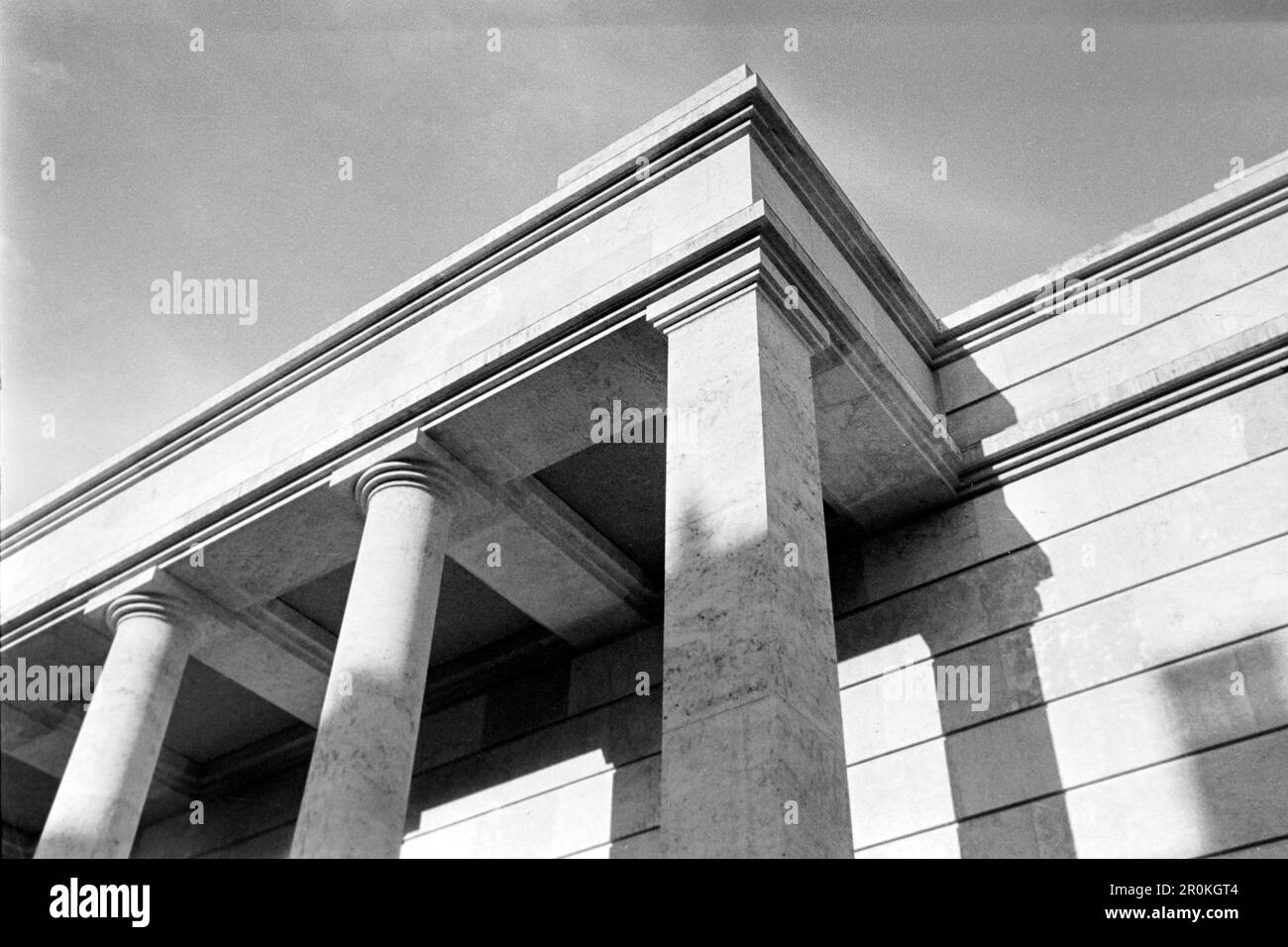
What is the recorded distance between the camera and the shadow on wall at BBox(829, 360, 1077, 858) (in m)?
18.2

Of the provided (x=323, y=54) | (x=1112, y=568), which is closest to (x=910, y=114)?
(x=1112, y=568)

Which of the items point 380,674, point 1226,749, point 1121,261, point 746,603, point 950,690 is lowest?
point 746,603

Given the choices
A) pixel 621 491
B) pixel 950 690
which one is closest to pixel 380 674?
pixel 621 491

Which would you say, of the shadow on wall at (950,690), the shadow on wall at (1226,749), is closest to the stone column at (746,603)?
the shadow on wall at (950,690)

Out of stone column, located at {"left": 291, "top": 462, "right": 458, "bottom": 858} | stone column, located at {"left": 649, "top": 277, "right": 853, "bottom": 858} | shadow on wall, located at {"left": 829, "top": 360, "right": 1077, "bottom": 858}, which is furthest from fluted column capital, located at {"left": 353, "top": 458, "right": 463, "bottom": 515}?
shadow on wall, located at {"left": 829, "top": 360, "right": 1077, "bottom": 858}

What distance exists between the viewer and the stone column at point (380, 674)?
53.9 ft

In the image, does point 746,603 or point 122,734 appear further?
point 122,734

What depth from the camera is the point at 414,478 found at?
2002cm

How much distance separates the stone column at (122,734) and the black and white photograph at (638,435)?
0.29 feet

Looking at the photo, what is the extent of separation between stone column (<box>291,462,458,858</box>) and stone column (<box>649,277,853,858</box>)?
5.19 metres

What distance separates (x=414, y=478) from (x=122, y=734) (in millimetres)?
6971

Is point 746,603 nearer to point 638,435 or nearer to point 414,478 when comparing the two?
point 638,435

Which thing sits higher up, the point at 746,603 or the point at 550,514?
the point at 550,514

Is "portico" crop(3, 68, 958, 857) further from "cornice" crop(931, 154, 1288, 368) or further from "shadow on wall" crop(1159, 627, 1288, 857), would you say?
"shadow on wall" crop(1159, 627, 1288, 857)
